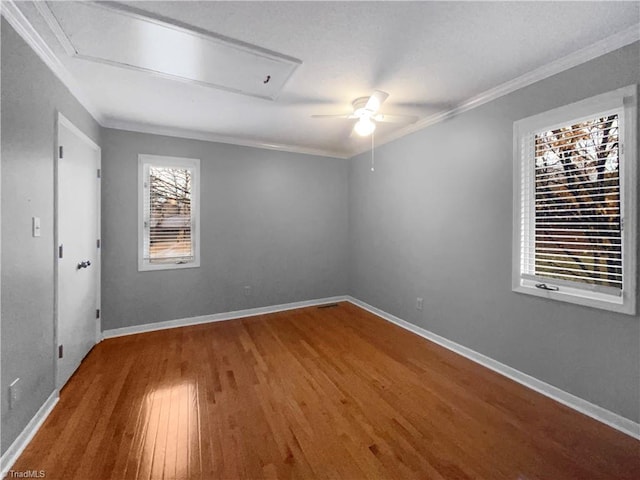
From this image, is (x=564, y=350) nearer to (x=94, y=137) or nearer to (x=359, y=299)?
(x=359, y=299)

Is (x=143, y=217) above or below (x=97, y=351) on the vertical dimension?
above

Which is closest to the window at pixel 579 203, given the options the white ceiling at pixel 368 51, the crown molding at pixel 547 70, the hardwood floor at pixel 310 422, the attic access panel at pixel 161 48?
the crown molding at pixel 547 70

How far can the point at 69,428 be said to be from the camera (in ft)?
5.77

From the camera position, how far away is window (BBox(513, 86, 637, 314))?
5.77 feet

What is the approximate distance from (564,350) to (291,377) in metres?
2.18

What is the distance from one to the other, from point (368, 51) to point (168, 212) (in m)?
2.98

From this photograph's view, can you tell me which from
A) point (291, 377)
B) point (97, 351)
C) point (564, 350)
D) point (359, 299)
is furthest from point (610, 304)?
point (97, 351)

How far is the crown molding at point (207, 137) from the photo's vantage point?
3.22 metres

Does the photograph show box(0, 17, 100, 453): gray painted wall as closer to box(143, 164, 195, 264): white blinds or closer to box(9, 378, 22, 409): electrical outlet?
box(9, 378, 22, 409): electrical outlet

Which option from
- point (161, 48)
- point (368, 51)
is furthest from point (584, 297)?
point (161, 48)

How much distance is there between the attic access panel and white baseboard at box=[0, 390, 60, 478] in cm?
247

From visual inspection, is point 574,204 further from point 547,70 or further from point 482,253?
point 547,70

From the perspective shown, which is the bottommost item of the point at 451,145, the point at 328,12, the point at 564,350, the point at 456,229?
the point at 564,350

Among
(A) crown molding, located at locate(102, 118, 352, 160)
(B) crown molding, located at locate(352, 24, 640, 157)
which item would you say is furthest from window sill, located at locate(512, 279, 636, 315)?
(A) crown molding, located at locate(102, 118, 352, 160)
